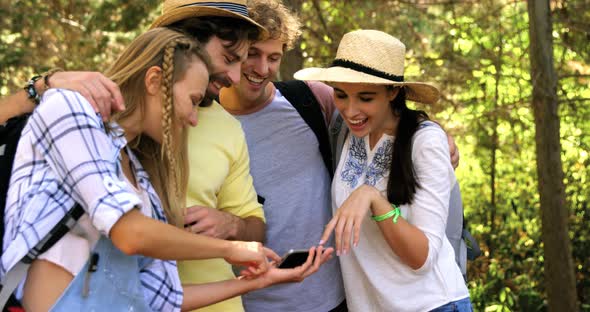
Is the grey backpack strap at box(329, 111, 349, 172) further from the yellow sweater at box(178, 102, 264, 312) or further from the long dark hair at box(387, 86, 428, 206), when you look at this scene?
the yellow sweater at box(178, 102, 264, 312)

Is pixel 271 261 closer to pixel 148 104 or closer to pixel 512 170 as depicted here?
pixel 148 104

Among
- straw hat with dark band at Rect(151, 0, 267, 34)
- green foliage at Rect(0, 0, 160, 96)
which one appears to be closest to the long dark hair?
straw hat with dark band at Rect(151, 0, 267, 34)

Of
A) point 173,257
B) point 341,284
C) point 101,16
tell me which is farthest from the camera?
point 101,16

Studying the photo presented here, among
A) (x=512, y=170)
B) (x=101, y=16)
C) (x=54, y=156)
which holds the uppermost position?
(x=101, y=16)

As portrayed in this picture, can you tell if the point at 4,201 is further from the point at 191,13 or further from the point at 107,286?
the point at 191,13

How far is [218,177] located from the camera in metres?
3.11

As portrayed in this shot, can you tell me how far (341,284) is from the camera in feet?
11.8

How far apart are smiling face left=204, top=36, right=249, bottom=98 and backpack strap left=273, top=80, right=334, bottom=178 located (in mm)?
520

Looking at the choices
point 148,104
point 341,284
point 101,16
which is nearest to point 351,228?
point 341,284

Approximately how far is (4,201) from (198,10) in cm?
124

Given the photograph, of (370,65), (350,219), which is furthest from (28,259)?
(370,65)

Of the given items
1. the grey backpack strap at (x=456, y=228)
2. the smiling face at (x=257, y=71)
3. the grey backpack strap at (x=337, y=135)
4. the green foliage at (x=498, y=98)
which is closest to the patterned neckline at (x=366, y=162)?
the grey backpack strap at (x=337, y=135)

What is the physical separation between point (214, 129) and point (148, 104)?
2.29 feet

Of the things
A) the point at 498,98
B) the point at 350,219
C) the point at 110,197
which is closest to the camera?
the point at 110,197
